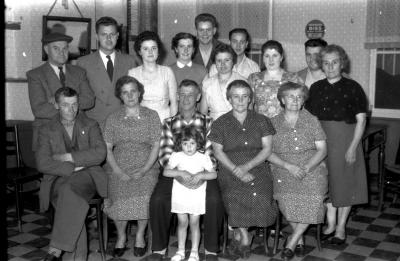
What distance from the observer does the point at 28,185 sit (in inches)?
209

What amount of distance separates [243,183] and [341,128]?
0.89 metres

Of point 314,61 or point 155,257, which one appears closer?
point 155,257

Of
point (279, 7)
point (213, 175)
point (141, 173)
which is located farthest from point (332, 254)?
point (279, 7)

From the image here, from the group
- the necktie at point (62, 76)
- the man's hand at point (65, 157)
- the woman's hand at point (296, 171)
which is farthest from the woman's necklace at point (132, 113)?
the woman's hand at point (296, 171)

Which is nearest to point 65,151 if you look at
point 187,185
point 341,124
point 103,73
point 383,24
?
point 103,73

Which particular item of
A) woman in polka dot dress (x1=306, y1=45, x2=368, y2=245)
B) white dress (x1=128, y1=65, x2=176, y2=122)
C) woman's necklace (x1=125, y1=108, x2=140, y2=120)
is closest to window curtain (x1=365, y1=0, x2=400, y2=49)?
woman in polka dot dress (x1=306, y1=45, x2=368, y2=245)

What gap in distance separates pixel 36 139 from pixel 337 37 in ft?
13.3

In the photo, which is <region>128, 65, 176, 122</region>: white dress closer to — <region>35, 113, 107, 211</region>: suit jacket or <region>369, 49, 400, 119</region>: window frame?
<region>35, 113, 107, 211</region>: suit jacket

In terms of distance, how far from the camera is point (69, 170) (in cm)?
325

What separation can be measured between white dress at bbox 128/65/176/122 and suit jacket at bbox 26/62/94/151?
40 cm

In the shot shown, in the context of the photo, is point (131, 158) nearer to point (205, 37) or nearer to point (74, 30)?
point (205, 37)

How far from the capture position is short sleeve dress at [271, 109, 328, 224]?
11.0 feet

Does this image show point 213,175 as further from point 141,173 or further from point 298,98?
point 298,98

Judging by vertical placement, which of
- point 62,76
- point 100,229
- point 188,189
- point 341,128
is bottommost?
point 100,229
